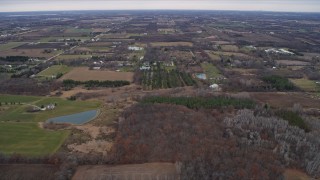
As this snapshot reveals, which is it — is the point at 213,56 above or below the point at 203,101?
above

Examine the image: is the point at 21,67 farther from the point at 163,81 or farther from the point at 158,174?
the point at 158,174

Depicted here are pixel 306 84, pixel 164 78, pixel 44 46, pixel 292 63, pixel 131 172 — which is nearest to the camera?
pixel 131 172

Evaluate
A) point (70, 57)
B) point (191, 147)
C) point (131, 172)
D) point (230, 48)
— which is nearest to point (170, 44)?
point (230, 48)

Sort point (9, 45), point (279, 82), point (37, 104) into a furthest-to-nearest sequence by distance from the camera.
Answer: point (9, 45)
point (279, 82)
point (37, 104)

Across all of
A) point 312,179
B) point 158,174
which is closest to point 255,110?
point 312,179

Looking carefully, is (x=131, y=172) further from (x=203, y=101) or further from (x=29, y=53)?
(x=29, y=53)

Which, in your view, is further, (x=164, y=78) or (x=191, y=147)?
(x=164, y=78)

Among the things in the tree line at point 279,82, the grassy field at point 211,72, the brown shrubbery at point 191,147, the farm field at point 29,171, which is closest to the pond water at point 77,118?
the brown shrubbery at point 191,147
